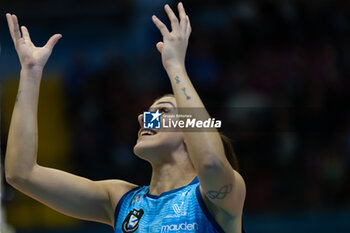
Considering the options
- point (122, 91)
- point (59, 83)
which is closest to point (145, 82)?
point (122, 91)

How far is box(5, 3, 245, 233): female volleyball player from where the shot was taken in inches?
115

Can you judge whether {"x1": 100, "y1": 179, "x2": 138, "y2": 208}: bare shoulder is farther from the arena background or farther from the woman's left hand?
the arena background

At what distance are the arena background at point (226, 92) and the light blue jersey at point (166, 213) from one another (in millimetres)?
2860

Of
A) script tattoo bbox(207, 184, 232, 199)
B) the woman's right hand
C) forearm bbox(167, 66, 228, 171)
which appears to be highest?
the woman's right hand

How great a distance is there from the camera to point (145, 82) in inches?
321

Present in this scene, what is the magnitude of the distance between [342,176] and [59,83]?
3.99 m

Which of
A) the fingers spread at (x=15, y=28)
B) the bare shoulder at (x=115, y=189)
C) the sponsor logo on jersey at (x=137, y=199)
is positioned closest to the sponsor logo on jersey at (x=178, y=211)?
the sponsor logo on jersey at (x=137, y=199)

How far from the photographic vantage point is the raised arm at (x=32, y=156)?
3.28 m

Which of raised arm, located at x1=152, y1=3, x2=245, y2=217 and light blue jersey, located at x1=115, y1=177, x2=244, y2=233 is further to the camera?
light blue jersey, located at x1=115, y1=177, x2=244, y2=233

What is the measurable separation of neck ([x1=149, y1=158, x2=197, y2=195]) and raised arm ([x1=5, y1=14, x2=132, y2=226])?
36 centimetres

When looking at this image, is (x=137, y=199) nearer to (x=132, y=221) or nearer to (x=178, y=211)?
(x=132, y=221)

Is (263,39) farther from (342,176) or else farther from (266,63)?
(342,176)

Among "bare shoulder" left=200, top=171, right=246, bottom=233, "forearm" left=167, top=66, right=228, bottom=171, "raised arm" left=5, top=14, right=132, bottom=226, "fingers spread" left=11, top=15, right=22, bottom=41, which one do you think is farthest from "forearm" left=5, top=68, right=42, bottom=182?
"bare shoulder" left=200, top=171, right=246, bottom=233

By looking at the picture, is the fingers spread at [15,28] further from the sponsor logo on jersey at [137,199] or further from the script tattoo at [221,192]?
the script tattoo at [221,192]
